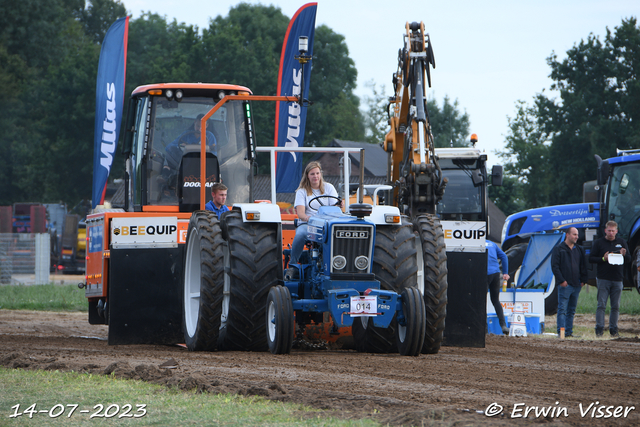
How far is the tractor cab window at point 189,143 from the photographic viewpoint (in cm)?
1082

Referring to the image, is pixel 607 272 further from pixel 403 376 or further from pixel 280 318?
pixel 403 376

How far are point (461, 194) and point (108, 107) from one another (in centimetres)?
768

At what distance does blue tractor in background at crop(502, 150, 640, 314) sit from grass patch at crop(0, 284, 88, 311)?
9925 millimetres

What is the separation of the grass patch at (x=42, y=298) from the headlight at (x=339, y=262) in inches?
481

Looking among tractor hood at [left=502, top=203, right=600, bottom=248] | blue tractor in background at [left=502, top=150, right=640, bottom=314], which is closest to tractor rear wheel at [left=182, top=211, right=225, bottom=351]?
blue tractor in background at [left=502, top=150, right=640, bottom=314]

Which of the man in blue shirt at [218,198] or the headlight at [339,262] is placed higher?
the man in blue shirt at [218,198]

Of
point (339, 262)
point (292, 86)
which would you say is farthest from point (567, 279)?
point (292, 86)

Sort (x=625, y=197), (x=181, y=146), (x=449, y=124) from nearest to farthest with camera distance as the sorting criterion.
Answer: (x=181, y=146) → (x=625, y=197) → (x=449, y=124)

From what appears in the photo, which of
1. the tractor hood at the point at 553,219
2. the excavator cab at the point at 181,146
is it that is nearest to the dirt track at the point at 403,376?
the excavator cab at the point at 181,146

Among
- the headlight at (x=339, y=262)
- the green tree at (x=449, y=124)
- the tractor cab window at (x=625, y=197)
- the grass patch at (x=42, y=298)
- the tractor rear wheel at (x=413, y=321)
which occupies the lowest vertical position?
the grass patch at (x=42, y=298)

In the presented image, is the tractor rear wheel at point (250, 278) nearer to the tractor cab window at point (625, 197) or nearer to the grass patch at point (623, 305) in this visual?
the tractor cab window at point (625, 197)

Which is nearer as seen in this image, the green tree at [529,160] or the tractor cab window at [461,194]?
the tractor cab window at [461,194]

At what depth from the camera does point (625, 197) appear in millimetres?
15969

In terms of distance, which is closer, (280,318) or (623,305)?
(280,318)
